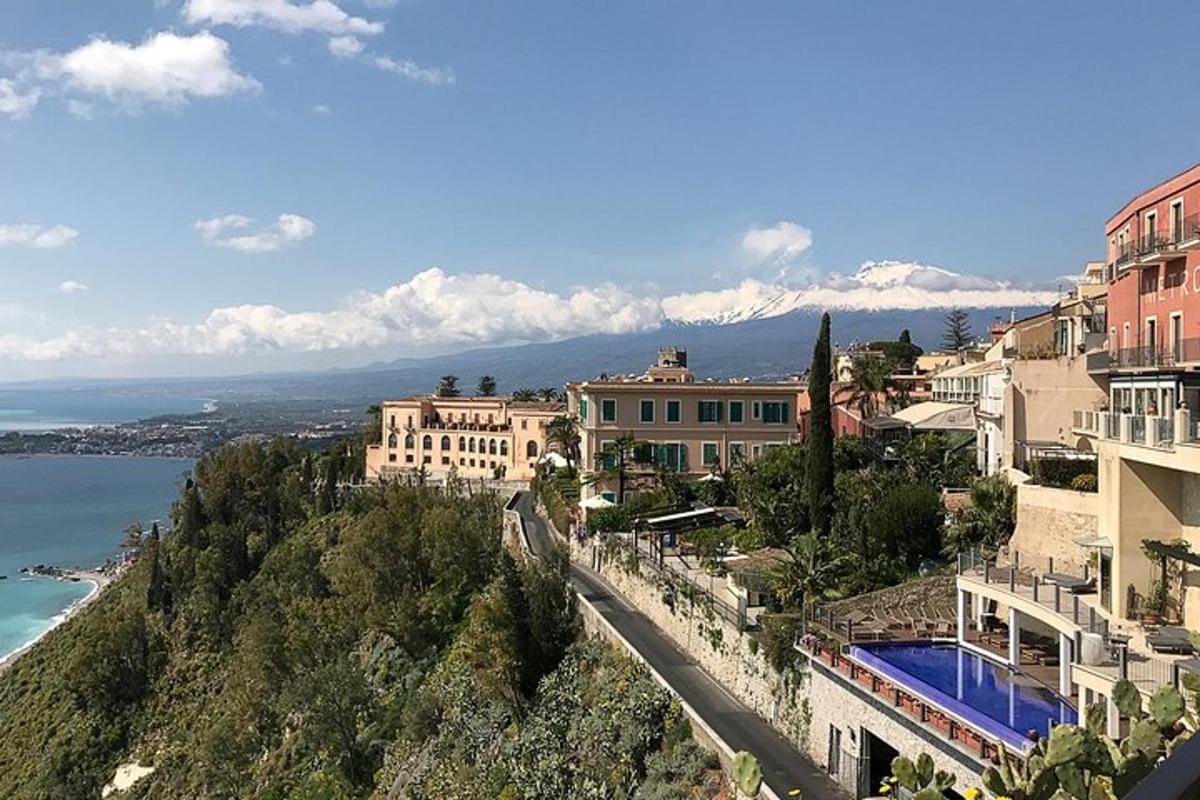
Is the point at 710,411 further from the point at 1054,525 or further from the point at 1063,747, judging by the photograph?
the point at 1063,747

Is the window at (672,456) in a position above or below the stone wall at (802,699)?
above

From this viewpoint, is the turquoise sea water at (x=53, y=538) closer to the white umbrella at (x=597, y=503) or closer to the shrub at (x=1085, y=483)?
the white umbrella at (x=597, y=503)

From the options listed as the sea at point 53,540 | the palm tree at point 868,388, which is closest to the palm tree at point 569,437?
the palm tree at point 868,388

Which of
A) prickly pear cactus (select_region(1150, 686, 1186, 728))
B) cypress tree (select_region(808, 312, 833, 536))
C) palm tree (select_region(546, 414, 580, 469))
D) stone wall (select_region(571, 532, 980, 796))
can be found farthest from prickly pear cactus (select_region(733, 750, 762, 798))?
palm tree (select_region(546, 414, 580, 469))

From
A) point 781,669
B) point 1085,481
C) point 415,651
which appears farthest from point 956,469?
point 415,651

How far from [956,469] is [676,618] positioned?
40.7ft

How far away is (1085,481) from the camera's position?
2091cm

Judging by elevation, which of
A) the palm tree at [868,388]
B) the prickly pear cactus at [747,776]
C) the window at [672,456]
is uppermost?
the palm tree at [868,388]

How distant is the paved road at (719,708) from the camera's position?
54.2 ft

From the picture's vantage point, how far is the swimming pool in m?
14.4

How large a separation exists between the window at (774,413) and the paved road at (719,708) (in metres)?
15.2

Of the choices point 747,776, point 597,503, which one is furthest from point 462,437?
point 747,776

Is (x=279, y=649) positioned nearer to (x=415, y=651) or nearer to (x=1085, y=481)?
(x=415, y=651)

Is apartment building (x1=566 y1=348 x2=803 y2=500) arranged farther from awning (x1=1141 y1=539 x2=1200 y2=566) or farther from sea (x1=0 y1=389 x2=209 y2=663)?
sea (x1=0 y1=389 x2=209 y2=663)
